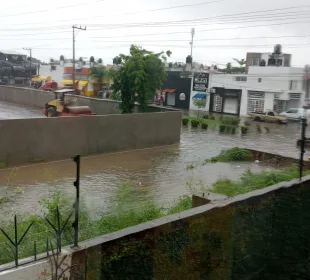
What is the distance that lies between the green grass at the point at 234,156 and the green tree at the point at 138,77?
217 inches

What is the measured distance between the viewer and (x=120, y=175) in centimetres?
1156

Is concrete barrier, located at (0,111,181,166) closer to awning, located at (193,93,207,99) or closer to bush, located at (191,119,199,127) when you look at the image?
bush, located at (191,119,199,127)

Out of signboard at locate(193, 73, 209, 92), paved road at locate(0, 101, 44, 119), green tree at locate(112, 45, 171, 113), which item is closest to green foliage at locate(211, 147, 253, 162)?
green tree at locate(112, 45, 171, 113)

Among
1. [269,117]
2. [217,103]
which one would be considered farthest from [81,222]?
[217,103]

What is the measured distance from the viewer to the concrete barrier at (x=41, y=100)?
22016 millimetres

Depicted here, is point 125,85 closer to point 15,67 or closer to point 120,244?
point 120,244

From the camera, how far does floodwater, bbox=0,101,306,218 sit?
29.2 ft

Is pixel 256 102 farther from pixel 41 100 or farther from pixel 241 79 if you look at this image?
pixel 41 100

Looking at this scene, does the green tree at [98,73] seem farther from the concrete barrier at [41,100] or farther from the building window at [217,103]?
the building window at [217,103]

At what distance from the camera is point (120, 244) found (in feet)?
13.0

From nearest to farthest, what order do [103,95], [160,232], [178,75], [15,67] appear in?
[160,232]
[178,75]
[103,95]
[15,67]

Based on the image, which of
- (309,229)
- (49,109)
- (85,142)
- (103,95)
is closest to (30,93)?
(49,109)

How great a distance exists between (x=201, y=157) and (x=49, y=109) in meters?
11.2

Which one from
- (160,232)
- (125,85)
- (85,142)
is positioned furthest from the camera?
(125,85)
